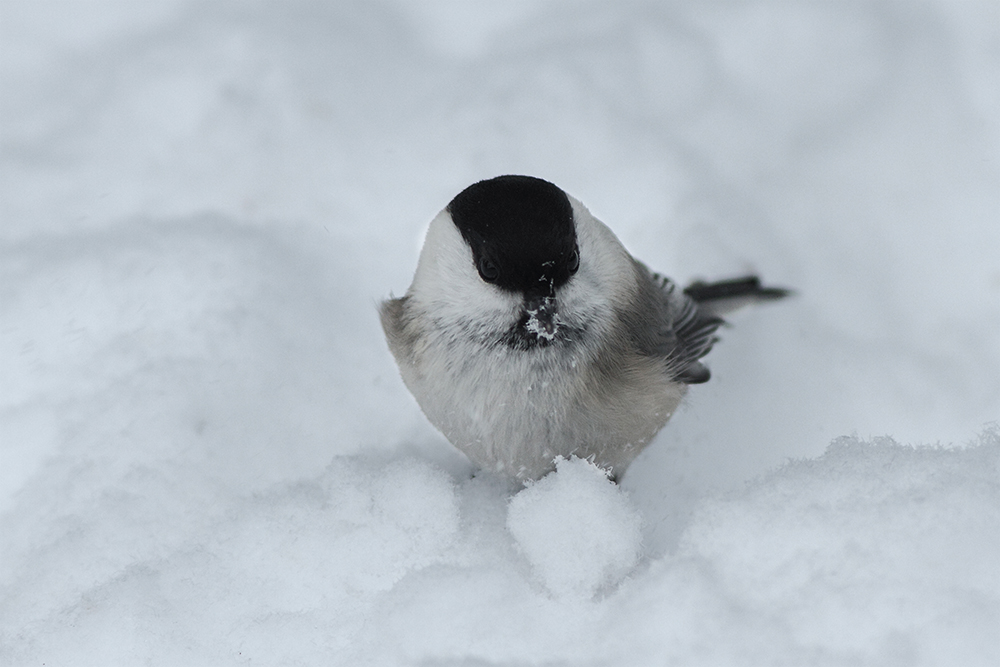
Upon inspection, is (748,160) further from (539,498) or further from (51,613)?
(51,613)

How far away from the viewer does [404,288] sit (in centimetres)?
212

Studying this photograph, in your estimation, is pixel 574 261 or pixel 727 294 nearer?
pixel 574 261

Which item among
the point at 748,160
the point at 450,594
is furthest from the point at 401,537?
the point at 748,160

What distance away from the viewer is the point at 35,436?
5.37ft

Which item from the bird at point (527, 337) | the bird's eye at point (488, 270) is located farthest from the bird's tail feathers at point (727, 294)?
the bird's eye at point (488, 270)

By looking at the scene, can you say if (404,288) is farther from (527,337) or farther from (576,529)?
(576,529)

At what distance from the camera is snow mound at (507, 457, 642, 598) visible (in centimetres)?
133

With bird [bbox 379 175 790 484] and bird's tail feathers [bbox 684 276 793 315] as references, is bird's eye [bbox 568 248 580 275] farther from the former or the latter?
bird's tail feathers [bbox 684 276 793 315]

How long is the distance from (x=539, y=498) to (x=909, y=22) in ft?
6.52

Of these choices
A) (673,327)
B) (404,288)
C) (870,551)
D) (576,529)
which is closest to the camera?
(870,551)

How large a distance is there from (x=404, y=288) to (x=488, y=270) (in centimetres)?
73

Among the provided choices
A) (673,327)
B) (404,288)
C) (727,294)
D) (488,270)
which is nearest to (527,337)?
(488,270)

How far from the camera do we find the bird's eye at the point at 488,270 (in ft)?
4.64

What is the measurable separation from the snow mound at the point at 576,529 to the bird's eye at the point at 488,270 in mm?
372
